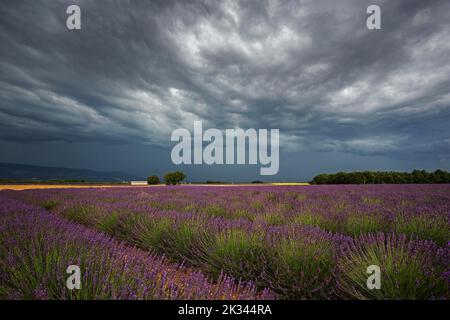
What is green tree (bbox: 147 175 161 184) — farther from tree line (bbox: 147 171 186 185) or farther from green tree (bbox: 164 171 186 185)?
green tree (bbox: 164 171 186 185)

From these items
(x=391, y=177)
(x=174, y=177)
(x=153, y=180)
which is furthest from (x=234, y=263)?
Answer: (x=391, y=177)

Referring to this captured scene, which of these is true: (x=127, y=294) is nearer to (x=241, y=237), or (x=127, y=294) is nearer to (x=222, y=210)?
(x=241, y=237)

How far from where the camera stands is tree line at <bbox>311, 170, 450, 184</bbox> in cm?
2872

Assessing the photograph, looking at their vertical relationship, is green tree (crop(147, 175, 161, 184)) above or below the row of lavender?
below

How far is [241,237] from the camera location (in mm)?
2467

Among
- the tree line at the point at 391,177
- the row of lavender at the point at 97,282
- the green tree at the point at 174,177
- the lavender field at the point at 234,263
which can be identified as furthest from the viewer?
the green tree at the point at 174,177

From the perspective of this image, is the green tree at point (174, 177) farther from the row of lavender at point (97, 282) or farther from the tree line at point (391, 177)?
the row of lavender at point (97, 282)

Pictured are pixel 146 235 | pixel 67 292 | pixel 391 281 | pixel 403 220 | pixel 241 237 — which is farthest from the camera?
pixel 146 235

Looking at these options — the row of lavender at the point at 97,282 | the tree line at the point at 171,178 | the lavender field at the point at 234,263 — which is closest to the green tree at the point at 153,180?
the tree line at the point at 171,178

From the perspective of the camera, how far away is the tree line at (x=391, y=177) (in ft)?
94.2

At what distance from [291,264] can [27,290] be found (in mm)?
1923

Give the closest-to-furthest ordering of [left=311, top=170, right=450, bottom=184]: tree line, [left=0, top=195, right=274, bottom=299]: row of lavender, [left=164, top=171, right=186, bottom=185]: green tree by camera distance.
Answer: [left=0, top=195, right=274, bottom=299]: row of lavender → [left=311, top=170, right=450, bottom=184]: tree line → [left=164, top=171, right=186, bottom=185]: green tree

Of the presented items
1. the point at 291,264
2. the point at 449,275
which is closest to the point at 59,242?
the point at 291,264

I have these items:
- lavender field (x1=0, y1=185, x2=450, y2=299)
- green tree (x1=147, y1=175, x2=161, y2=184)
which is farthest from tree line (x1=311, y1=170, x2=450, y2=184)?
lavender field (x1=0, y1=185, x2=450, y2=299)
